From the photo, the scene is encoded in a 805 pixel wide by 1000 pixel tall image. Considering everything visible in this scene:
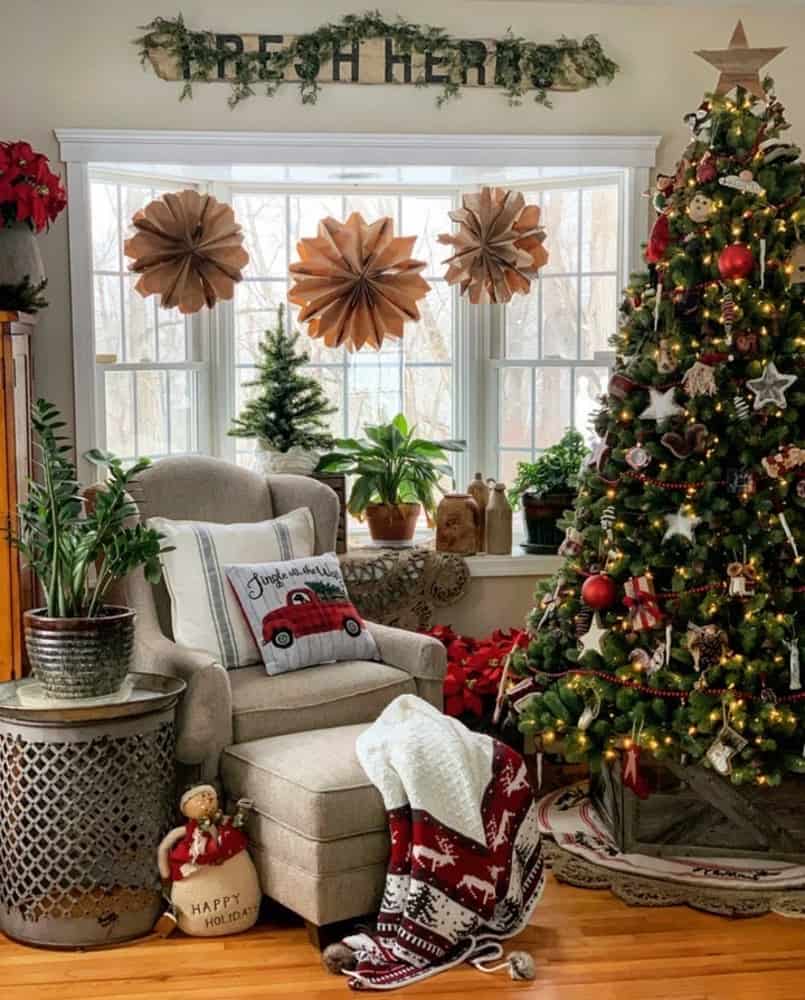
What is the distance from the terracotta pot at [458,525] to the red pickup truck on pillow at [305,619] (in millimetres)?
1032

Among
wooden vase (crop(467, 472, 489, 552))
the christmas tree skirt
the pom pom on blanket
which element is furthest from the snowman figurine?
wooden vase (crop(467, 472, 489, 552))

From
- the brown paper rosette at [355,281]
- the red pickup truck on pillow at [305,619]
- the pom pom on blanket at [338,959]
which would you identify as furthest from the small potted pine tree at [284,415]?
the pom pom on blanket at [338,959]

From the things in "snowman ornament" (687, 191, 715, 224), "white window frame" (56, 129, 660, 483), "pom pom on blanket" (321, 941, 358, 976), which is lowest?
"pom pom on blanket" (321, 941, 358, 976)

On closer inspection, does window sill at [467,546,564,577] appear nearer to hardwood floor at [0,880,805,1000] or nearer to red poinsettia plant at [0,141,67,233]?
hardwood floor at [0,880,805,1000]

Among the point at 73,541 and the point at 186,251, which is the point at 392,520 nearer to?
the point at 186,251

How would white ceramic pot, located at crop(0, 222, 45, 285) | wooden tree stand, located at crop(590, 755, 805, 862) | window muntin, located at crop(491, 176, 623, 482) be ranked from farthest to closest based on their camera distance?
1. window muntin, located at crop(491, 176, 623, 482)
2. white ceramic pot, located at crop(0, 222, 45, 285)
3. wooden tree stand, located at crop(590, 755, 805, 862)

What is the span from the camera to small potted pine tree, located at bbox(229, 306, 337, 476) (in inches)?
202

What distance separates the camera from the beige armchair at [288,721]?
336cm

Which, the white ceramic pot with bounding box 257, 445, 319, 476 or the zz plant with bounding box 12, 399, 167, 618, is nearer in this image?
the zz plant with bounding box 12, 399, 167, 618

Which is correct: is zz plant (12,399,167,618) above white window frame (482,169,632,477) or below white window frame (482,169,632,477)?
below

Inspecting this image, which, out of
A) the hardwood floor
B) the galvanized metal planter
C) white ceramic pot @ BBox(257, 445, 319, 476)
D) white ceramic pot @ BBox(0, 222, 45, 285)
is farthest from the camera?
white ceramic pot @ BBox(257, 445, 319, 476)

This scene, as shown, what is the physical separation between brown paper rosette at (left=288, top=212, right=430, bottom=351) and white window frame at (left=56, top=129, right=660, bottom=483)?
452 millimetres

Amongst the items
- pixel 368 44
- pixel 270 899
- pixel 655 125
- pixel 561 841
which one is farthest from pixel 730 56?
pixel 270 899

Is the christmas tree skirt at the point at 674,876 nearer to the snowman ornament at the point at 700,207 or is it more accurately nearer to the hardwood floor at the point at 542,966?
the hardwood floor at the point at 542,966
